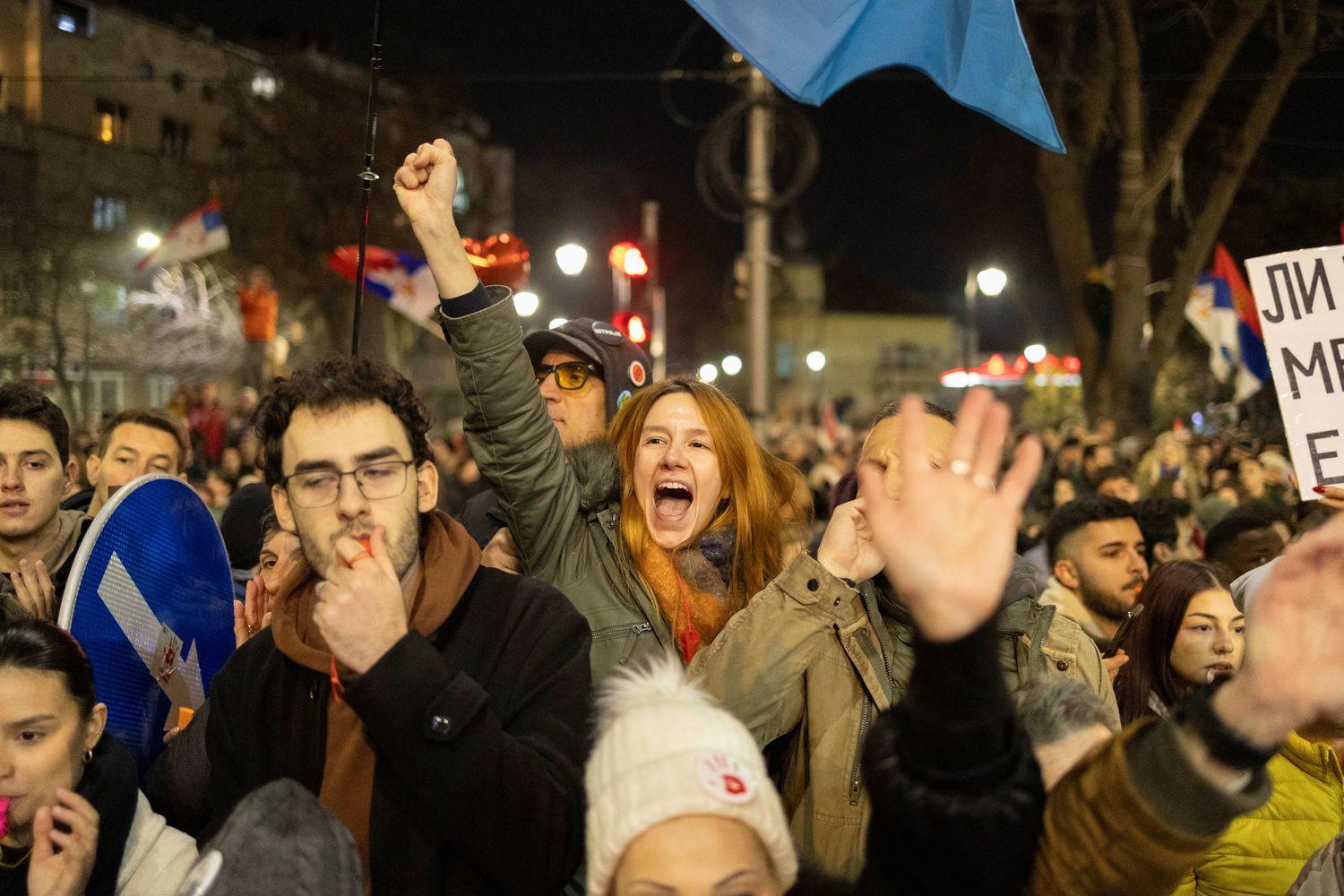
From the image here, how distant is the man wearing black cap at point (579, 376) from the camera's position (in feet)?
14.3

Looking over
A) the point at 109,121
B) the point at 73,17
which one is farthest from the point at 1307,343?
the point at 109,121

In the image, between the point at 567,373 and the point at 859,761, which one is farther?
the point at 567,373

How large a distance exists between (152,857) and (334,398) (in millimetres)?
1070

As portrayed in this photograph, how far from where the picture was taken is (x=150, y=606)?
3287 mm

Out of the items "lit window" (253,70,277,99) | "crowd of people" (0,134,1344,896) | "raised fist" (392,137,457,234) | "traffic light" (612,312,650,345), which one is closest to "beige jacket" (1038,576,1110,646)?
"crowd of people" (0,134,1344,896)

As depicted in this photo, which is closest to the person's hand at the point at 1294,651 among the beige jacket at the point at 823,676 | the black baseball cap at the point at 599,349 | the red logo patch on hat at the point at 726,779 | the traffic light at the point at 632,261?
the red logo patch on hat at the point at 726,779

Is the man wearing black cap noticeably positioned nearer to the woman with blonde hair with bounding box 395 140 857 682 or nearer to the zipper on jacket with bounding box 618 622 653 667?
the woman with blonde hair with bounding box 395 140 857 682

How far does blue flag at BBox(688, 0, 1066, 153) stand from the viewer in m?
3.73

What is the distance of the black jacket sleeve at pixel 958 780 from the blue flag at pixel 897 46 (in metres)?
2.50

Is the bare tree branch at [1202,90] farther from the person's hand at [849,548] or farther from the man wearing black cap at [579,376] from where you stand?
the person's hand at [849,548]

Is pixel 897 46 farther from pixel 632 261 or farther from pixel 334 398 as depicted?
pixel 632 261

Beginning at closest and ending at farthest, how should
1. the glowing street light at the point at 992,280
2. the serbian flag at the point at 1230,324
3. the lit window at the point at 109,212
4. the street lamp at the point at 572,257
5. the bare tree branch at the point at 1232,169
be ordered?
the street lamp at the point at 572,257, the bare tree branch at the point at 1232,169, the serbian flag at the point at 1230,324, the glowing street light at the point at 992,280, the lit window at the point at 109,212

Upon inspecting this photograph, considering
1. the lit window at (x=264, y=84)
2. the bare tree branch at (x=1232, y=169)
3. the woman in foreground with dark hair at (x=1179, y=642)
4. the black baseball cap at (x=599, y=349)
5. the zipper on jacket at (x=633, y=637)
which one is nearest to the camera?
the zipper on jacket at (x=633, y=637)

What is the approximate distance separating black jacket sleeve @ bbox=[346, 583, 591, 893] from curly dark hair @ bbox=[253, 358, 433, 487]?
0.50m
